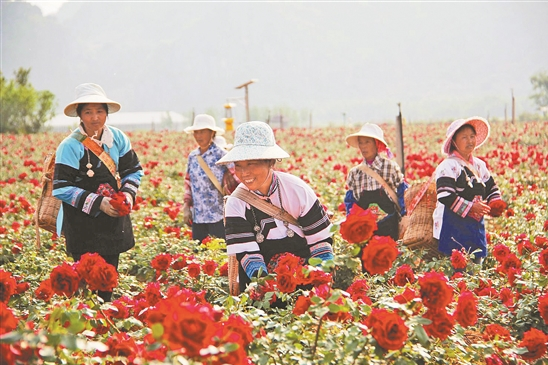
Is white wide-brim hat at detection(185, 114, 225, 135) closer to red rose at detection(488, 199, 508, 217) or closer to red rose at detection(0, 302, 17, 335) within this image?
red rose at detection(488, 199, 508, 217)

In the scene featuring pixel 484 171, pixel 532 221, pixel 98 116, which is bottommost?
pixel 532 221

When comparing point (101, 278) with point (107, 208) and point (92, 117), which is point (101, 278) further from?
point (92, 117)

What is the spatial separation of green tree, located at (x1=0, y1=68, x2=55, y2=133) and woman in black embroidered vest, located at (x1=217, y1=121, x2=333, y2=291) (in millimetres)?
33625

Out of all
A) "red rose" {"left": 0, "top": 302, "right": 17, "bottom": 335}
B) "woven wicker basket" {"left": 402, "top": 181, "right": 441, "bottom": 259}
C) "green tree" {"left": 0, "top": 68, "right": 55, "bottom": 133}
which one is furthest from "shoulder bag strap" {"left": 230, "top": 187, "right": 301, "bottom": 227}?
"green tree" {"left": 0, "top": 68, "right": 55, "bottom": 133}

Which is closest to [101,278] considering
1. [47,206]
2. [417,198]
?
[47,206]

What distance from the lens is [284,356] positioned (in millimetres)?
2291

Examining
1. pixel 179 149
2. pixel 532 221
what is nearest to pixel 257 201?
pixel 532 221

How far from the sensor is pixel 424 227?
517cm

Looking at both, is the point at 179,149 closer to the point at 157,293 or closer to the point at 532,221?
the point at 532,221

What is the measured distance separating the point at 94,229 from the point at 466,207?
113 inches

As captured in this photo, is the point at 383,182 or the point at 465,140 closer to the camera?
the point at 465,140

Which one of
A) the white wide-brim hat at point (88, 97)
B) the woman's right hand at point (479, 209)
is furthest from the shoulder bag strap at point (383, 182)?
the white wide-brim hat at point (88, 97)

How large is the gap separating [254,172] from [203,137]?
3.31 metres

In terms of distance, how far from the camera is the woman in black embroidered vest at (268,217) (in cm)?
323
